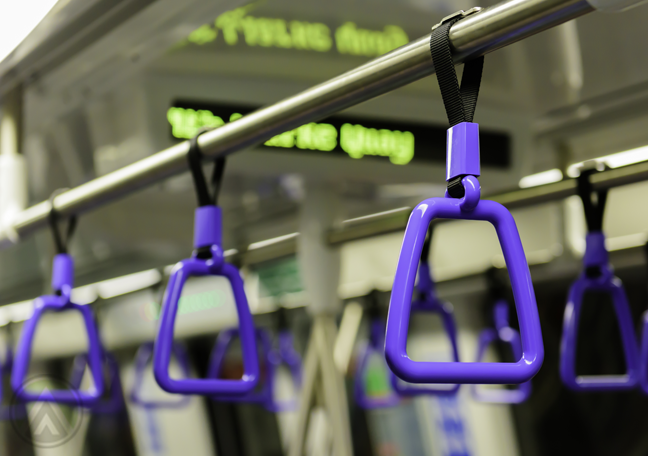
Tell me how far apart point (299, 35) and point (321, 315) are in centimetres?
74

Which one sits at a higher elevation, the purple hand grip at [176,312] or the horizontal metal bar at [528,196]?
the horizontal metal bar at [528,196]

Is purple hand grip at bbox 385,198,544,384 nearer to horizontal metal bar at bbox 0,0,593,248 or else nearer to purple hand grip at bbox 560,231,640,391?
horizontal metal bar at bbox 0,0,593,248

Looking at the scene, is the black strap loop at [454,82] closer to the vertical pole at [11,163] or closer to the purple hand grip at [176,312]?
the purple hand grip at [176,312]

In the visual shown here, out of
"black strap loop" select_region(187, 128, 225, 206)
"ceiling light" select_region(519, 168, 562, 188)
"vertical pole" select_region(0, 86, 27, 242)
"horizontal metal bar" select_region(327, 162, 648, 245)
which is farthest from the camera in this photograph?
"ceiling light" select_region(519, 168, 562, 188)

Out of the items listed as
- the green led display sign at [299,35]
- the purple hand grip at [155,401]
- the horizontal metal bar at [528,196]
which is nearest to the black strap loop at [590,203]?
the horizontal metal bar at [528,196]

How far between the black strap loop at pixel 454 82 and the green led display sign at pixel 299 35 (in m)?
0.95

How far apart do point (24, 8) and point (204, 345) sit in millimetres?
4094

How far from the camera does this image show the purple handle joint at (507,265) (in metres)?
0.53

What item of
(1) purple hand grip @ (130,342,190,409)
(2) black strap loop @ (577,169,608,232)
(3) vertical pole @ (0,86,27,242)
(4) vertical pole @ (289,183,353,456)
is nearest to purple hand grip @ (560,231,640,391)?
(2) black strap loop @ (577,169,608,232)

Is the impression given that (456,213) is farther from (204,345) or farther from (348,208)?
(204,345)

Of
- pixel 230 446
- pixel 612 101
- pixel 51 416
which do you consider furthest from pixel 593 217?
pixel 230 446

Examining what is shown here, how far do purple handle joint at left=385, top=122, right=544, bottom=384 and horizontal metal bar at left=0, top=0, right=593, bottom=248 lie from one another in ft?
0.34

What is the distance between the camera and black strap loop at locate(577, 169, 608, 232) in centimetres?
109

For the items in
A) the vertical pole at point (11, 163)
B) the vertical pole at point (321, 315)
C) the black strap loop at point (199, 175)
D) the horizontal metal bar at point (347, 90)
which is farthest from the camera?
the vertical pole at point (321, 315)
